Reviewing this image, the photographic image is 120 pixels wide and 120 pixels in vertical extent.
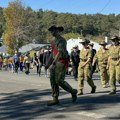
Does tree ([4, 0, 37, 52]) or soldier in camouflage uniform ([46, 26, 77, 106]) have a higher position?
tree ([4, 0, 37, 52])

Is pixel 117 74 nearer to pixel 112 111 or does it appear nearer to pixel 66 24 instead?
pixel 112 111

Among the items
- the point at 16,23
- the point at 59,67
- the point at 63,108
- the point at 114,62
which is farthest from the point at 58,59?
the point at 16,23

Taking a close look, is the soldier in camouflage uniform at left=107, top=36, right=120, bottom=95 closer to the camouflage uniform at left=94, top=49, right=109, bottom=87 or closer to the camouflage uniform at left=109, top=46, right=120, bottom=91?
the camouflage uniform at left=109, top=46, right=120, bottom=91

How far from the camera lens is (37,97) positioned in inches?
537

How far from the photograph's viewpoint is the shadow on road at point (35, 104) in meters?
10.2

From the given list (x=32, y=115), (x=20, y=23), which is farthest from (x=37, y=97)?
(x=20, y=23)

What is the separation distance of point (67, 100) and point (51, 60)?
161 centimetres

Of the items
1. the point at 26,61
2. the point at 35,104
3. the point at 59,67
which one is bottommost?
the point at 35,104

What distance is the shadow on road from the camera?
10.2m

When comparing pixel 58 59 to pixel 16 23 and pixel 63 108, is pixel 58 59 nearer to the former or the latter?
pixel 63 108

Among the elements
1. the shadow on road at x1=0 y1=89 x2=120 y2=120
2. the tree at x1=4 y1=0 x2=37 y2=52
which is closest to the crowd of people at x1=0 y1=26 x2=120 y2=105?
the shadow on road at x1=0 y1=89 x2=120 y2=120

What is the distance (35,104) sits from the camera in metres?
11.9

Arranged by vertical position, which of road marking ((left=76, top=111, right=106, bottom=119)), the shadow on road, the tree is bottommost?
road marking ((left=76, top=111, right=106, bottom=119))

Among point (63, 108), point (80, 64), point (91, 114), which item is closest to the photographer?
point (91, 114)
